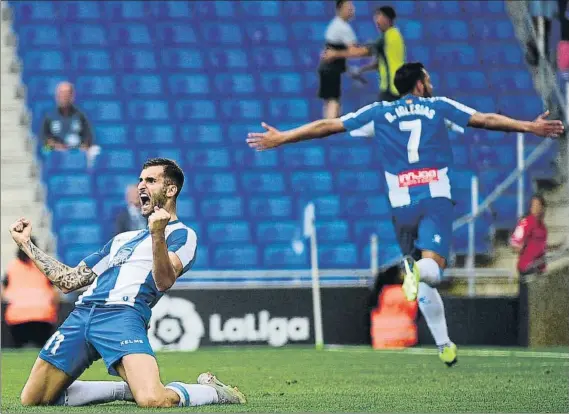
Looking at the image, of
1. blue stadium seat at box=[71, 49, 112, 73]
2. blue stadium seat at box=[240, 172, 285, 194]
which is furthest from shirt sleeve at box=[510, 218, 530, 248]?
blue stadium seat at box=[71, 49, 112, 73]

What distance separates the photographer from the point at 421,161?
8.95 metres

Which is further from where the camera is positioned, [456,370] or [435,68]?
[435,68]

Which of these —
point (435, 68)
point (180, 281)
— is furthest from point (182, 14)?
point (180, 281)

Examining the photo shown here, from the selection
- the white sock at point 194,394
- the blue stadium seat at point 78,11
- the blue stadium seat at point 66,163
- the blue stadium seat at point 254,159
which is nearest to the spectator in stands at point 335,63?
the blue stadium seat at point 254,159

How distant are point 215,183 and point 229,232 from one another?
87 centimetres

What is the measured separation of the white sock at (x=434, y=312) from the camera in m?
8.82

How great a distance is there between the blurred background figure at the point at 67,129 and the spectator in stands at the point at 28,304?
2.93 metres

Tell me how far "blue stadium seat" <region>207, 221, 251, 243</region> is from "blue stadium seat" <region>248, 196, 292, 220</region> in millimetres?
218

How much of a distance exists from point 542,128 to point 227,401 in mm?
3005

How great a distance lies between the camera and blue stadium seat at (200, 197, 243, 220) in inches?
616

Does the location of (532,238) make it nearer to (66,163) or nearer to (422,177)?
(422,177)

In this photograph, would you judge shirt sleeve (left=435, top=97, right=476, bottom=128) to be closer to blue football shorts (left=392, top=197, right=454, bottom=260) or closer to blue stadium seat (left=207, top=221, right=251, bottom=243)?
blue football shorts (left=392, top=197, right=454, bottom=260)

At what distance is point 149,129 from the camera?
54.5ft

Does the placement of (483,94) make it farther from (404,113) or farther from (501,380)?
(501,380)
